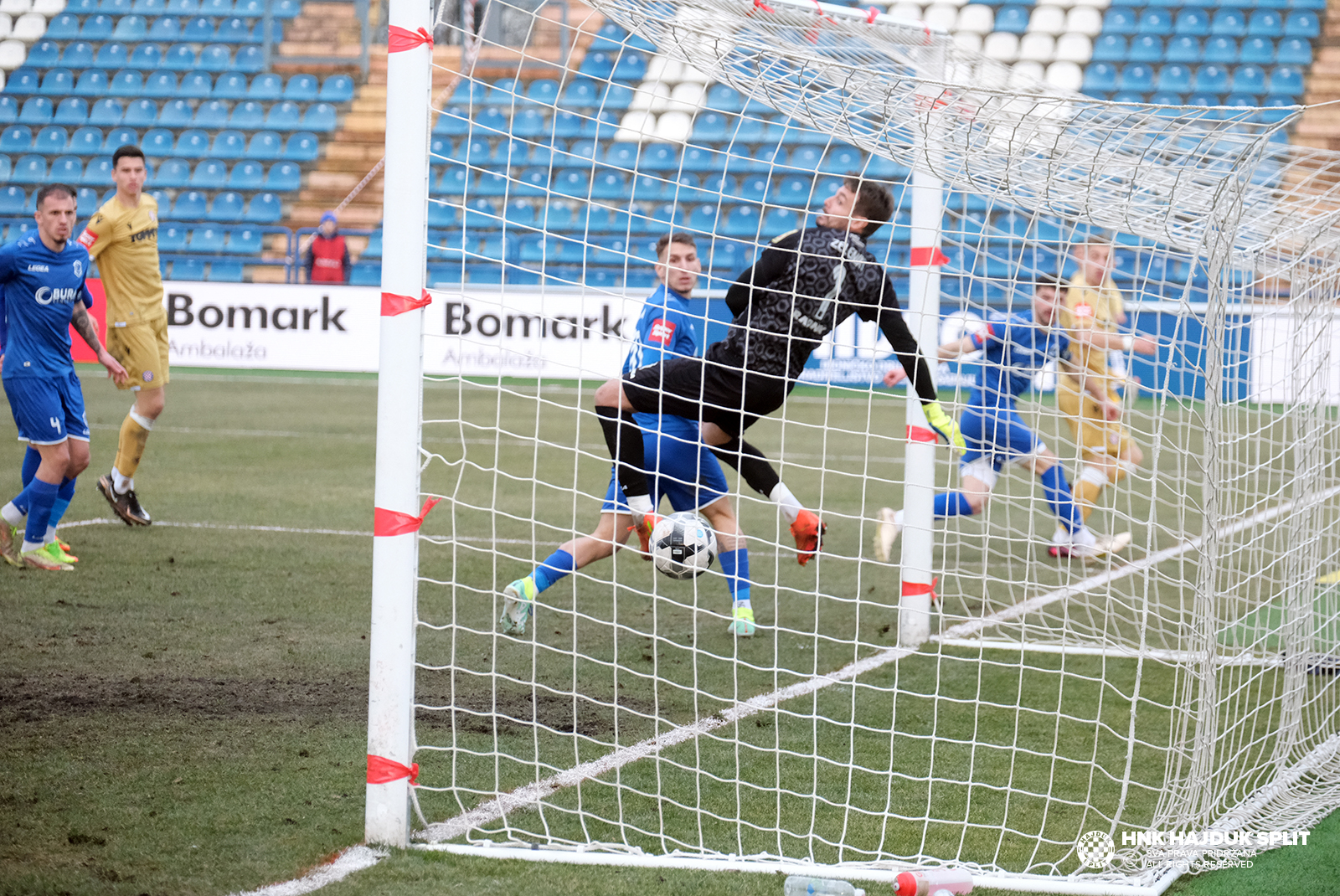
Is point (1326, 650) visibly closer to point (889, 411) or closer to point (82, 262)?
point (82, 262)

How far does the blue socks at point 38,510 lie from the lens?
6363mm

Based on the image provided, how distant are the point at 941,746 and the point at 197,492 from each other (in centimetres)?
608

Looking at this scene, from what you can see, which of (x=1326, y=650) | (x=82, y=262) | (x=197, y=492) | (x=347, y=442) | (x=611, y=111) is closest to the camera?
(x=1326, y=650)

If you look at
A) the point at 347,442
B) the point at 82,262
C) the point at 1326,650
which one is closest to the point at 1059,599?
the point at 1326,650

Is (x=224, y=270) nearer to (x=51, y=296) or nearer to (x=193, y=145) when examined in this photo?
(x=193, y=145)

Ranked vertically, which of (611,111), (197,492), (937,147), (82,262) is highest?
(611,111)

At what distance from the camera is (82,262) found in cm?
675

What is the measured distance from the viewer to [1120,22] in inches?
856

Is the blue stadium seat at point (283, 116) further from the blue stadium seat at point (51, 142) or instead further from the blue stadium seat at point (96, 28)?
the blue stadium seat at point (96, 28)

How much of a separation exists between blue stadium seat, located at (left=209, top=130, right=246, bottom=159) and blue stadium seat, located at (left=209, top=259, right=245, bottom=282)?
2.86 m

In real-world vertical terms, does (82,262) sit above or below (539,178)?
below

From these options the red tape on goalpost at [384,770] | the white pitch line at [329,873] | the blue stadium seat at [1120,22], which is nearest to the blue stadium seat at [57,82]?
the blue stadium seat at [1120,22]

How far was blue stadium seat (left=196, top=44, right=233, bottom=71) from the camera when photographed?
23.1m

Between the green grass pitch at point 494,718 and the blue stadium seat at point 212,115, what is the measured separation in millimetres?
16638
